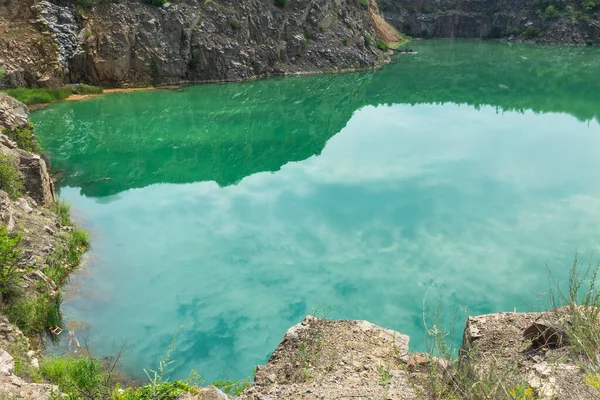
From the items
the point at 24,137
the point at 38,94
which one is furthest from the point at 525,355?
the point at 38,94

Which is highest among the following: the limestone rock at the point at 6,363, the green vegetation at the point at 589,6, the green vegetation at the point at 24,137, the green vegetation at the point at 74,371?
the green vegetation at the point at 589,6

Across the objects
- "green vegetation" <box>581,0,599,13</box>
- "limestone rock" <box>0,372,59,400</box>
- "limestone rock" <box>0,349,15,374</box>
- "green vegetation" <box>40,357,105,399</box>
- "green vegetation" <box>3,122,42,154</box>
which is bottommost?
"green vegetation" <box>40,357,105,399</box>

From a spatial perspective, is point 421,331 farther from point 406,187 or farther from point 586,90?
point 586,90

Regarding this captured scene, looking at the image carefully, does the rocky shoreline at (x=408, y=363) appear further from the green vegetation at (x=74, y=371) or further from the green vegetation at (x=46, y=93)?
the green vegetation at (x=46, y=93)

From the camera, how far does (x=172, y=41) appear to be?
147 ft

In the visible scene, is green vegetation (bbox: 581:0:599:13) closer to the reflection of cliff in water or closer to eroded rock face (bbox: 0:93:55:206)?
the reflection of cliff in water

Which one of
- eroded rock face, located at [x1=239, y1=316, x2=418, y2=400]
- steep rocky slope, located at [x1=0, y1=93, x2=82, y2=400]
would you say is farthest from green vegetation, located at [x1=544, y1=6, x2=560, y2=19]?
eroded rock face, located at [x1=239, y1=316, x2=418, y2=400]

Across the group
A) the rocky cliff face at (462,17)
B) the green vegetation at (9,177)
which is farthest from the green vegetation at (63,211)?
the rocky cliff face at (462,17)

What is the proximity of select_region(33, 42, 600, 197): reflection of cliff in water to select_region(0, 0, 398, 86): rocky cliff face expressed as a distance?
269 centimetres

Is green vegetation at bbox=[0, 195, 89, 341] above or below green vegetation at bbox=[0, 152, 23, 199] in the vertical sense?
below

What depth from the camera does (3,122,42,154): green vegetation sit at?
69.3 ft

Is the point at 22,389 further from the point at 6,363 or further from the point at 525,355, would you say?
the point at 525,355

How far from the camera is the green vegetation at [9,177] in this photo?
15961mm

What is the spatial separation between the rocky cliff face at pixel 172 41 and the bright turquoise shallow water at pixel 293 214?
4102 millimetres
